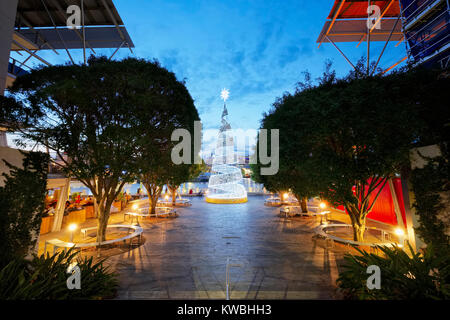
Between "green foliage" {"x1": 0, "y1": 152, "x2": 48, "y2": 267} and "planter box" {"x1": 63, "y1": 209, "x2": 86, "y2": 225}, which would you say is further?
"planter box" {"x1": 63, "y1": 209, "x2": 86, "y2": 225}

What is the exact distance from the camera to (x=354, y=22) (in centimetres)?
1884

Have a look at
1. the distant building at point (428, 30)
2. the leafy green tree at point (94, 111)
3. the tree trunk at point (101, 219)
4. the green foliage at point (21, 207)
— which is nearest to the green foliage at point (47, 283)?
the green foliage at point (21, 207)

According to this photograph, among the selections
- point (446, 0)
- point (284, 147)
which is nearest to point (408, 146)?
point (284, 147)

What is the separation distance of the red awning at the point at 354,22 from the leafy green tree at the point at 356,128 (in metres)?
15.5

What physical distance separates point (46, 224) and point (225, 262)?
1073 centimetres

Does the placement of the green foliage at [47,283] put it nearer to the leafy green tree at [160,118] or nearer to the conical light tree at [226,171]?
the leafy green tree at [160,118]

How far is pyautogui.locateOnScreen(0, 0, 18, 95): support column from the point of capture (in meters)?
7.89

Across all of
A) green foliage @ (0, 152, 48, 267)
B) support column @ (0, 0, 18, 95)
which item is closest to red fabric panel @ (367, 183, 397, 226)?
green foliage @ (0, 152, 48, 267)

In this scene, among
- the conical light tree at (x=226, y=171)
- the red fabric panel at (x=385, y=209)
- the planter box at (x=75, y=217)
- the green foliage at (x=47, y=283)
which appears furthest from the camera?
the conical light tree at (x=226, y=171)

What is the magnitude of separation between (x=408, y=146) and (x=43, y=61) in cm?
2380

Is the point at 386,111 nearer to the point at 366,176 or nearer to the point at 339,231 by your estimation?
the point at 366,176

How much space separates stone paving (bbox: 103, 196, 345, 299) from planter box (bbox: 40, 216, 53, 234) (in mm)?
5671

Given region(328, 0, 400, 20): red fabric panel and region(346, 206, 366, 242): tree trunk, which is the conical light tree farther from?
region(346, 206, 366, 242): tree trunk

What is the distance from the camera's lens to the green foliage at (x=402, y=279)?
3580 millimetres
